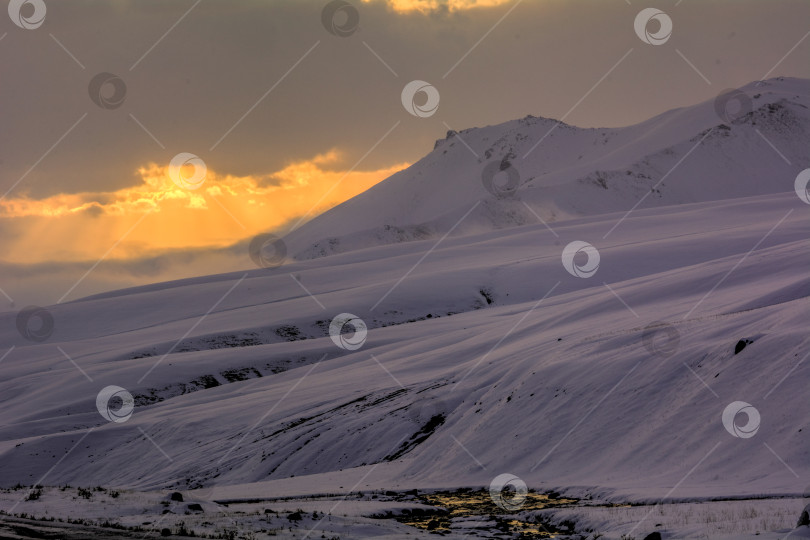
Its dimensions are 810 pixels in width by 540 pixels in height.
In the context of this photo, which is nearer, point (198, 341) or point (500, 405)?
point (500, 405)

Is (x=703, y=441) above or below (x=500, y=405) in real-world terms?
below

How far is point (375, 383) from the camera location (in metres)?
60.6

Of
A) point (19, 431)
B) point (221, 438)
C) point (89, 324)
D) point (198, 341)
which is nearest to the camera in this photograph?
point (221, 438)

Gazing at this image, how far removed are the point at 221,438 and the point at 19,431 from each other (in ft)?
67.7

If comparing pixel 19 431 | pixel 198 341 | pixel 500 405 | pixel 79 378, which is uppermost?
pixel 198 341

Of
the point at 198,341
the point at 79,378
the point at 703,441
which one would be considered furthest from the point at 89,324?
the point at 703,441

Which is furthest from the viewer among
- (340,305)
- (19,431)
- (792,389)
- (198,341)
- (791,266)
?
(340,305)

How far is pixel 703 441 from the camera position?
1256 inches

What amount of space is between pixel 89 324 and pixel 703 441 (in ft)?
362

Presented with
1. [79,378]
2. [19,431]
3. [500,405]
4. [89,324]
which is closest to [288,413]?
[500,405]

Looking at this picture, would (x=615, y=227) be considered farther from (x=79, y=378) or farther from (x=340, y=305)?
(x=79, y=378)

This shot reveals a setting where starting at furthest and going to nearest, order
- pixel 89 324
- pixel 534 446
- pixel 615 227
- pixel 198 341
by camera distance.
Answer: pixel 615 227 → pixel 89 324 → pixel 198 341 → pixel 534 446

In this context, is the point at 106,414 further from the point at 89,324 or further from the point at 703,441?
the point at 89,324

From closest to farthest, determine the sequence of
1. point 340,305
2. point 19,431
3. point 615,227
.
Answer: point 19,431 → point 340,305 → point 615,227
